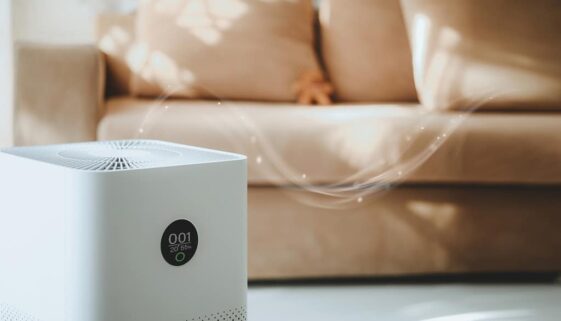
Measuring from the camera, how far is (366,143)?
1.63 meters

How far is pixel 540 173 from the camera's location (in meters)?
1.66

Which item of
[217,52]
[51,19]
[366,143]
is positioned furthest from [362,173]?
[51,19]

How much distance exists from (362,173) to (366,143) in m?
0.07

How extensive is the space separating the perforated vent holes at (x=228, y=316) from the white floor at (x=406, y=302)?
1.22 ft

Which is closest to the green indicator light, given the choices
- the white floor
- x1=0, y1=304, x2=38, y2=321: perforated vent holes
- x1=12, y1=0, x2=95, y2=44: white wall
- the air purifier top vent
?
the air purifier top vent

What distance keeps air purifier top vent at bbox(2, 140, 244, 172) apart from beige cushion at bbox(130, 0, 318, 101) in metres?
0.83

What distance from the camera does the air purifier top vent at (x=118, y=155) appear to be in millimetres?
1000

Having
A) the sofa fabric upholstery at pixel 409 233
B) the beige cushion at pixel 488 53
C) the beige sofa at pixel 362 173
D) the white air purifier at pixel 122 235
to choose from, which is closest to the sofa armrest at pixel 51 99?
the beige sofa at pixel 362 173

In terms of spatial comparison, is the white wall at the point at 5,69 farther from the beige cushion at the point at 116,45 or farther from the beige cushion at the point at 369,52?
the beige cushion at the point at 369,52

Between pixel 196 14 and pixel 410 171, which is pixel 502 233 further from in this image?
pixel 196 14

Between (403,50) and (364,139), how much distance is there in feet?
2.04

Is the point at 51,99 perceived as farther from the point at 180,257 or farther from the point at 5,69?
the point at 5,69

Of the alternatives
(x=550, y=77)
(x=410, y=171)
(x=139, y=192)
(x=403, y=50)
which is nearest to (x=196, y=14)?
(x=403, y=50)

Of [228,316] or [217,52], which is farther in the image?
[217,52]
